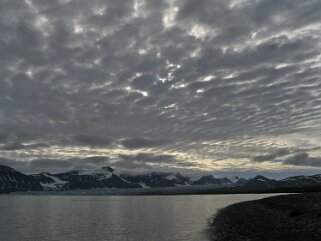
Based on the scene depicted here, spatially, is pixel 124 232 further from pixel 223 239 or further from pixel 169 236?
pixel 223 239

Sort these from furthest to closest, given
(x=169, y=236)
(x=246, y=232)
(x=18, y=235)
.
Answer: (x=18, y=235) < (x=169, y=236) < (x=246, y=232)

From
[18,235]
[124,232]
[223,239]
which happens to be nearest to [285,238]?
[223,239]

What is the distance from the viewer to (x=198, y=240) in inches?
1807

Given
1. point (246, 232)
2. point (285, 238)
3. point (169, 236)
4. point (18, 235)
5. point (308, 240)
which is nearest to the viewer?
point (308, 240)

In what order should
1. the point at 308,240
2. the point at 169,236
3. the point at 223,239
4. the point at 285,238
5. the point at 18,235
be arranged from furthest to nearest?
1. the point at 18,235
2. the point at 169,236
3. the point at 223,239
4. the point at 285,238
5. the point at 308,240

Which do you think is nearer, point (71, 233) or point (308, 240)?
point (308, 240)

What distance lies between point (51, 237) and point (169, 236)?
16787 millimetres

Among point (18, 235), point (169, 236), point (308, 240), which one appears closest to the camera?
point (308, 240)

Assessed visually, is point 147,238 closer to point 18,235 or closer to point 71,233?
point 71,233

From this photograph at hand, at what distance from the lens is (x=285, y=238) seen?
3938 cm

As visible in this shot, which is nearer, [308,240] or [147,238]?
[308,240]

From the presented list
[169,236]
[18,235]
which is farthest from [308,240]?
[18,235]

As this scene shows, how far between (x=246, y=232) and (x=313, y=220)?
346 inches

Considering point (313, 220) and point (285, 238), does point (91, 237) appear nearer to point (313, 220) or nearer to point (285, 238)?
point (285, 238)
